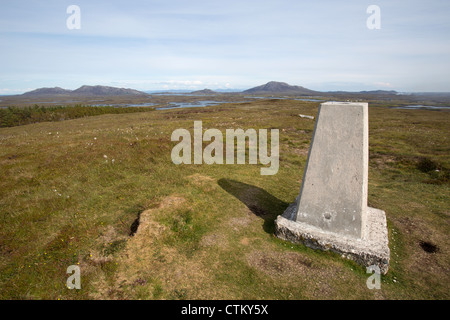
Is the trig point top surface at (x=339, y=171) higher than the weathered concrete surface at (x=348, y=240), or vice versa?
the trig point top surface at (x=339, y=171)

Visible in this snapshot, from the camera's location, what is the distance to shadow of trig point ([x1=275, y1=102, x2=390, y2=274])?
311 inches

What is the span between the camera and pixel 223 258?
27.3 feet

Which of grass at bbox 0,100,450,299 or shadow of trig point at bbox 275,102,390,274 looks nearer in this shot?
grass at bbox 0,100,450,299

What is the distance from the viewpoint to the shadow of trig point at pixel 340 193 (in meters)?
7.89

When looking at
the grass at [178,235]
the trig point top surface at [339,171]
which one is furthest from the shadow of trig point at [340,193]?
the grass at [178,235]

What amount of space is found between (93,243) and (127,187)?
4911mm

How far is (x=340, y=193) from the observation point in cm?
841

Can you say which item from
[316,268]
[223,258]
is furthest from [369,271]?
[223,258]

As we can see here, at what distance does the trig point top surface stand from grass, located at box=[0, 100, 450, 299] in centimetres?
149

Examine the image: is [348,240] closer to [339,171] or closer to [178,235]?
[339,171]

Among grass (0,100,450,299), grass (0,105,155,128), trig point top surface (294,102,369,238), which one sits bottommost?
grass (0,100,450,299)

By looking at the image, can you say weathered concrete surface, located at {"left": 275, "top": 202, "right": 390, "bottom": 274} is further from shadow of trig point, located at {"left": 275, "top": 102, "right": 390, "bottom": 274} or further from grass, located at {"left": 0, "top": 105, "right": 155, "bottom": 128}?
grass, located at {"left": 0, "top": 105, "right": 155, "bottom": 128}

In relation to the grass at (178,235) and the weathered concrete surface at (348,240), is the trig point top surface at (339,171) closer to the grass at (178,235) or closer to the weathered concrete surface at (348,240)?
the weathered concrete surface at (348,240)

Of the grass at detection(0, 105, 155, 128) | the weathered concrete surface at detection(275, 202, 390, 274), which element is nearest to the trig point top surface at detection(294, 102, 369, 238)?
the weathered concrete surface at detection(275, 202, 390, 274)
